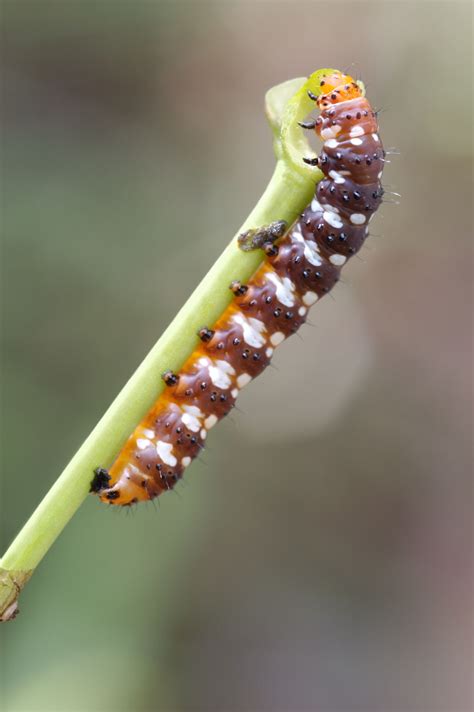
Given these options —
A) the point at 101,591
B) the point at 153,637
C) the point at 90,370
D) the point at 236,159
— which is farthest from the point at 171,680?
the point at 236,159

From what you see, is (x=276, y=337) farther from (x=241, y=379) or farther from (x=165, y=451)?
(x=165, y=451)

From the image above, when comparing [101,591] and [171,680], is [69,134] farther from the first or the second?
[171,680]

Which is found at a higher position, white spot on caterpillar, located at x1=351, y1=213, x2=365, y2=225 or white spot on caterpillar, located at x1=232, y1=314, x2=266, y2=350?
white spot on caterpillar, located at x1=351, y1=213, x2=365, y2=225

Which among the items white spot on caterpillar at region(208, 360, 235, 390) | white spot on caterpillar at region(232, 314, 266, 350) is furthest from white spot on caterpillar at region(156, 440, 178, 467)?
white spot on caterpillar at region(232, 314, 266, 350)

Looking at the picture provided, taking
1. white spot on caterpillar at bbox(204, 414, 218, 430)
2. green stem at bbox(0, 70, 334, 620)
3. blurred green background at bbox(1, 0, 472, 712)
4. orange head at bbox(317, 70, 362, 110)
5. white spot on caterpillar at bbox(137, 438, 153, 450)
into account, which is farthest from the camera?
blurred green background at bbox(1, 0, 472, 712)

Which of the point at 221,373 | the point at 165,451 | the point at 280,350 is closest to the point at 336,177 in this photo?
the point at 221,373

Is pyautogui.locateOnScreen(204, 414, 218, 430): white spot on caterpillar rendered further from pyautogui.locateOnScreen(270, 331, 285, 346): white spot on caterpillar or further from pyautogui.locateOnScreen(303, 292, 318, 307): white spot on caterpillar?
pyautogui.locateOnScreen(303, 292, 318, 307): white spot on caterpillar

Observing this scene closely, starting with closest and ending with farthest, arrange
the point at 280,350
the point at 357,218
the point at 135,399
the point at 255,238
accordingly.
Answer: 1. the point at 135,399
2. the point at 255,238
3. the point at 357,218
4. the point at 280,350
